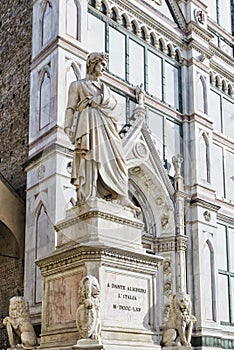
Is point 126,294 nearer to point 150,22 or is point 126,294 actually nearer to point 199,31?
point 150,22

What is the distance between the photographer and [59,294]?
7992mm

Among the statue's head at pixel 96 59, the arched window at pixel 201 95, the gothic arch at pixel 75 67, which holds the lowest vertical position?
the statue's head at pixel 96 59

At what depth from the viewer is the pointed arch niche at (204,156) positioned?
17094 mm

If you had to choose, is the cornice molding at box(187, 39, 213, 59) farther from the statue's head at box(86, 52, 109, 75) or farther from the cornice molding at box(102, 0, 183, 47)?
the statue's head at box(86, 52, 109, 75)

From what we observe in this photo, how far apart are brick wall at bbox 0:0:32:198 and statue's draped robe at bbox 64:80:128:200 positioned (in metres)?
6.42

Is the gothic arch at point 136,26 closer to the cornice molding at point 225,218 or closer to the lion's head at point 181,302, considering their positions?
the cornice molding at point 225,218

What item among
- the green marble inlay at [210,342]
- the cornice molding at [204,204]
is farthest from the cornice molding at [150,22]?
the green marble inlay at [210,342]

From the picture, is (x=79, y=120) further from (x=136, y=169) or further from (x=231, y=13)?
(x=231, y=13)

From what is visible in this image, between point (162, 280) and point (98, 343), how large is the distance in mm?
8548

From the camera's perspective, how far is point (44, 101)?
47.0 feet

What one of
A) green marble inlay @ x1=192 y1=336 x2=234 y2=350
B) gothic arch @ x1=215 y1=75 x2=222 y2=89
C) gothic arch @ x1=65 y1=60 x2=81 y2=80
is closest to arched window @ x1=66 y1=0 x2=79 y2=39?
gothic arch @ x1=65 y1=60 x2=81 y2=80

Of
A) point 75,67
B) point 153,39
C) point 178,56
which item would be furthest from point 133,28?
point 75,67

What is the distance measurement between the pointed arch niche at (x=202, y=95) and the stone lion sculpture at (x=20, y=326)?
10009mm

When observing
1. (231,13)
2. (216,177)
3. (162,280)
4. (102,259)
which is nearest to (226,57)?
(231,13)
